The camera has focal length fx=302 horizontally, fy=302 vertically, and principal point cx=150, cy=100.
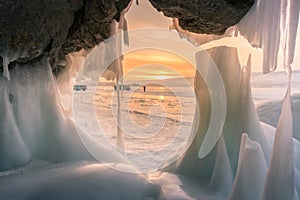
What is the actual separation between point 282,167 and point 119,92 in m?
5.23

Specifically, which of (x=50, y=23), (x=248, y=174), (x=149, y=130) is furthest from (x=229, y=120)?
(x=149, y=130)

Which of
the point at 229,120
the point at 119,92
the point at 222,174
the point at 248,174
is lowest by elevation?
the point at 222,174

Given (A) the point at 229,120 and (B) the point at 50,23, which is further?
(A) the point at 229,120

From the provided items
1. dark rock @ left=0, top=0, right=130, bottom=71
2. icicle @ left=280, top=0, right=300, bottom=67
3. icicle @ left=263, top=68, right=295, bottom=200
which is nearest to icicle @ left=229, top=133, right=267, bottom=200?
icicle @ left=263, top=68, right=295, bottom=200

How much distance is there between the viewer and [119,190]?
4602 mm

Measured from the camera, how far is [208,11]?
16.4 ft

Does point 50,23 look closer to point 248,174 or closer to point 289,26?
point 289,26

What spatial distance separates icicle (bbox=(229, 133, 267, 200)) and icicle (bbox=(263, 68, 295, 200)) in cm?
45

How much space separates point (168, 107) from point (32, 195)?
60.3 ft

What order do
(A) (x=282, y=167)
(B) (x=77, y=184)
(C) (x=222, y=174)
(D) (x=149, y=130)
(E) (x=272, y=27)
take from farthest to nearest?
(D) (x=149, y=130) < (C) (x=222, y=174) < (B) (x=77, y=184) < (E) (x=272, y=27) < (A) (x=282, y=167)

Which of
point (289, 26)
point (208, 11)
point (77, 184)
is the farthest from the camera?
point (208, 11)

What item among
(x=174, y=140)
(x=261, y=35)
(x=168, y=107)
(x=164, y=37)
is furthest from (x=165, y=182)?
(x=168, y=107)

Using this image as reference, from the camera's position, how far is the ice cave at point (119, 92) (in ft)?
13.7

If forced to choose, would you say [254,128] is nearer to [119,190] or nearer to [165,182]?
[165,182]
